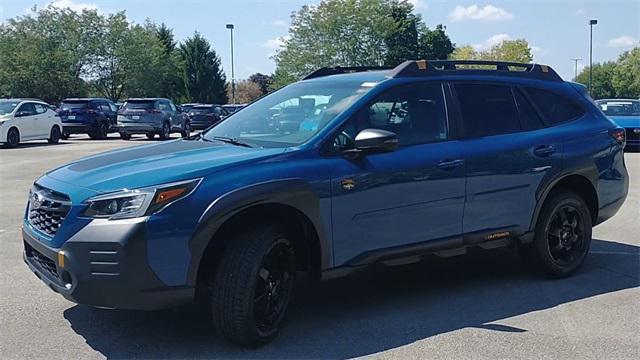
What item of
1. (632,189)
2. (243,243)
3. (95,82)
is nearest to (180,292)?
(243,243)

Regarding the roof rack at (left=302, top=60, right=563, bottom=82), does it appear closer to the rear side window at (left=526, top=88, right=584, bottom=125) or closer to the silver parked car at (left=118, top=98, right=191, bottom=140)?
the rear side window at (left=526, top=88, right=584, bottom=125)

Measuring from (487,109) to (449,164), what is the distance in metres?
0.81

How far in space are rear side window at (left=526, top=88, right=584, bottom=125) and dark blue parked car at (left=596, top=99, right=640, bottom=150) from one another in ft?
46.2

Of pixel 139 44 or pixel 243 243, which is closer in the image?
pixel 243 243

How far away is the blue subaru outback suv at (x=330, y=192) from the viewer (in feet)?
12.7

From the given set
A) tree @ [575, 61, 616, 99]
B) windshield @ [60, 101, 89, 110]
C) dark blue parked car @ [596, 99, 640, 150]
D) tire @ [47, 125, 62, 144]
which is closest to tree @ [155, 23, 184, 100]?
windshield @ [60, 101, 89, 110]

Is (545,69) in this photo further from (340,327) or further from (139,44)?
(139,44)

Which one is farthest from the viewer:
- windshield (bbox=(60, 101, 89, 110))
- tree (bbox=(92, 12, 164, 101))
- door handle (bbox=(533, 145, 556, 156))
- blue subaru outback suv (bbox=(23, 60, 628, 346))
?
tree (bbox=(92, 12, 164, 101))

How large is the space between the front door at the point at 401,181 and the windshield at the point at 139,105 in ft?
75.3

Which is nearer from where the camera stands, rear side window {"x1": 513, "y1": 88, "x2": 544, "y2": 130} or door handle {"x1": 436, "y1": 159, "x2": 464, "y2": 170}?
door handle {"x1": 436, "y1": 159, "x2": 464, "y2": 170}

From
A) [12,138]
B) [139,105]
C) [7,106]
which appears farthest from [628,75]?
[12,138]

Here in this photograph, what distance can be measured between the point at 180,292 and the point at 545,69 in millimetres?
4119

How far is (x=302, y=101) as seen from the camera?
5238 millimetres

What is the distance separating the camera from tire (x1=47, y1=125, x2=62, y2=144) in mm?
23844
